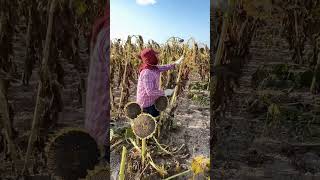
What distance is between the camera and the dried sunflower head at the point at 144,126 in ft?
12.4

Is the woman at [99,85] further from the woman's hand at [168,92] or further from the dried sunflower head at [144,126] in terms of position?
the woman's hand at [168,92]

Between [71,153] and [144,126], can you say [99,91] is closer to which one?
[71,153]

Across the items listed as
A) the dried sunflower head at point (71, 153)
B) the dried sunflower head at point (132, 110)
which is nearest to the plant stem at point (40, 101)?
the dried sunflower head at point (71, 153)

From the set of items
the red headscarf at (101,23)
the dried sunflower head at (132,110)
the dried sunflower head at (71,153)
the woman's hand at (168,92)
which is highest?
the red headscarf at (101,23)

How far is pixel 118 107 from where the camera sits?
15.0ft

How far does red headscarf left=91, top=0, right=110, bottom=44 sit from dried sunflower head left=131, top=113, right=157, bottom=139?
110cm

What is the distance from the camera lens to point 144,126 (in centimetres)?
381

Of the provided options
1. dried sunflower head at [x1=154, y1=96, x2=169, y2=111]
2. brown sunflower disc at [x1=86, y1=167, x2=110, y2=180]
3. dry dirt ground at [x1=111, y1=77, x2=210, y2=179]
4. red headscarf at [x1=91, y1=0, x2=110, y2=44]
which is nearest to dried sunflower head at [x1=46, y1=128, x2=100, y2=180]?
brown sunflower disc at [x1=86, y1=167, x2=110, y2=180]

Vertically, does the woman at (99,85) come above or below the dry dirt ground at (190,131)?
above

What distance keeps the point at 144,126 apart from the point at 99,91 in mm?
1048

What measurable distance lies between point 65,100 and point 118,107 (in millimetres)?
1801

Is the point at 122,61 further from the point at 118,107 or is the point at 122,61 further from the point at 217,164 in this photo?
the point at 217,164

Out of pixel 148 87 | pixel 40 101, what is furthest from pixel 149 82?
pixel 40 101

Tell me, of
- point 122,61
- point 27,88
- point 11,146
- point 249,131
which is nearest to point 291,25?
point 249,131
